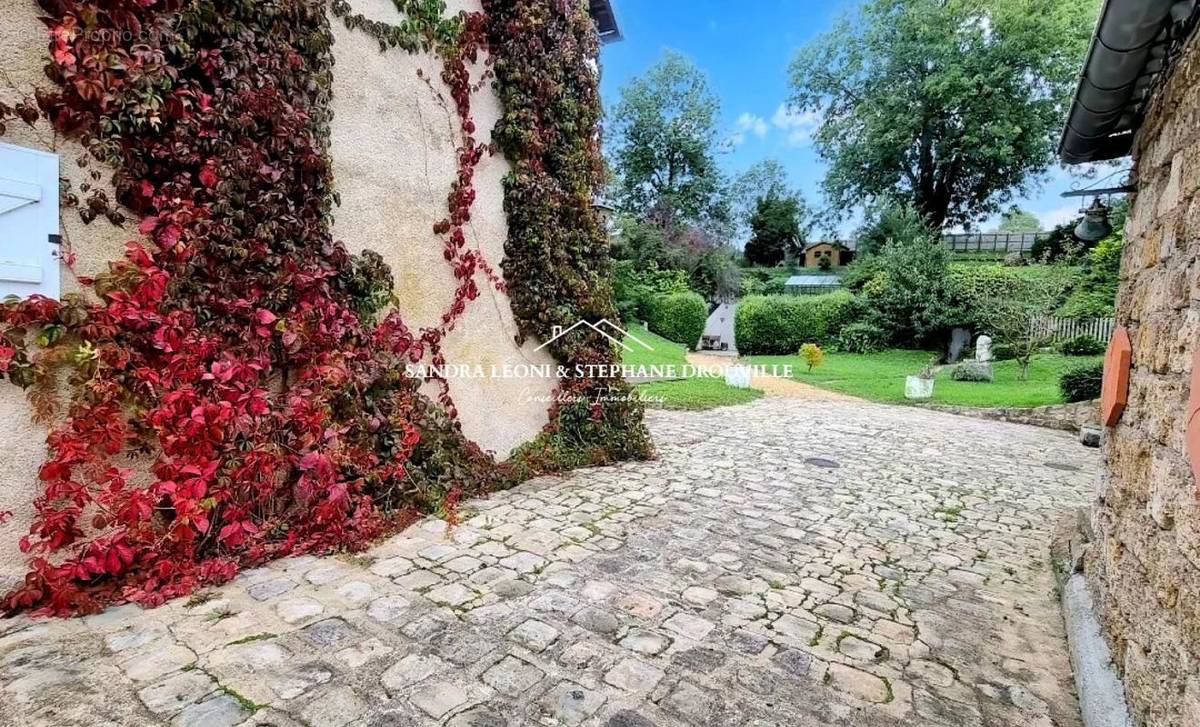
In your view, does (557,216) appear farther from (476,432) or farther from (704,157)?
(704,157)

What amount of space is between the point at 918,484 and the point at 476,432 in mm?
4247

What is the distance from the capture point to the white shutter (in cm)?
264

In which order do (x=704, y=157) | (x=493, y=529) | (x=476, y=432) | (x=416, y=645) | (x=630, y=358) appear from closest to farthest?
1. (x=416, y=645)
2. (x=493, y=529)
3. (x=476, y=432)
4. (x=630, y=358)
5. (x=704, y=157)

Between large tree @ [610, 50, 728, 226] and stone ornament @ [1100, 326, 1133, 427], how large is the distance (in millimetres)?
28379

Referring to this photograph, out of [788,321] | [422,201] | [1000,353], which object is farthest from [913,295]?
[422,201]

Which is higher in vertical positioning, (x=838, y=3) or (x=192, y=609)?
(x=838, y=3)

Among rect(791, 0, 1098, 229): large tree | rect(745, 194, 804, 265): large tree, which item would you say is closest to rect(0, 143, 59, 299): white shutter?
rect(791, 0, 1098, 229): large tree

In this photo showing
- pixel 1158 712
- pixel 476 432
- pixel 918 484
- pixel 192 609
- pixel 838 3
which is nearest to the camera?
pixel 1158 712

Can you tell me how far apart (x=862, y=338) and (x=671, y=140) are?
16982 mm

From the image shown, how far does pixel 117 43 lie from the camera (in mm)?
2857

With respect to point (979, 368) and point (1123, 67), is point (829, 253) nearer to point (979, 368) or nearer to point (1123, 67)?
point (979, 368)

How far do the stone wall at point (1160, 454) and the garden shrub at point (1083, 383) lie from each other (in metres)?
7.93

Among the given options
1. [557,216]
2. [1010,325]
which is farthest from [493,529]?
[1010,325]

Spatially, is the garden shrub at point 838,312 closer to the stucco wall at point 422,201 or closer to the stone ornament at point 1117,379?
the stucco wall at point 422,201
